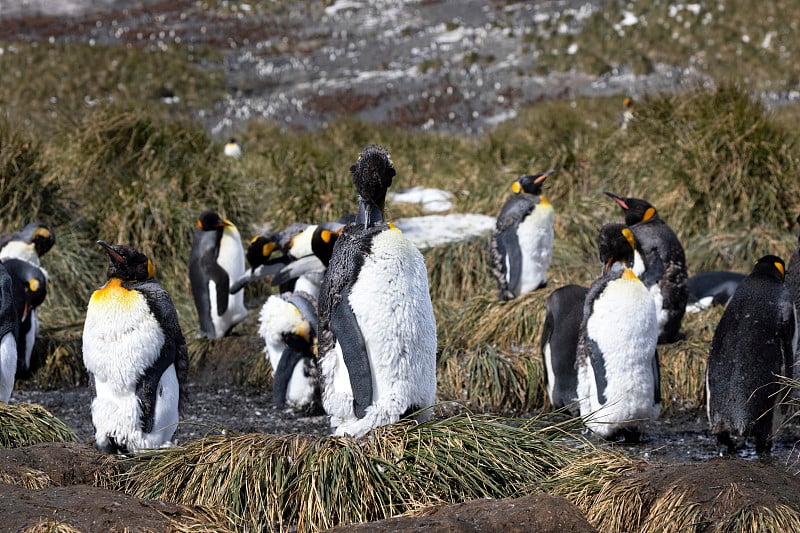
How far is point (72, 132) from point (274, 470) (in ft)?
25.3

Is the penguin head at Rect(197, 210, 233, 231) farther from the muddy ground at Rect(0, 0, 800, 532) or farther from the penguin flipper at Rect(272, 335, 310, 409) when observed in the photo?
the penguin flipper at Rect(272, 335, 310, 409)

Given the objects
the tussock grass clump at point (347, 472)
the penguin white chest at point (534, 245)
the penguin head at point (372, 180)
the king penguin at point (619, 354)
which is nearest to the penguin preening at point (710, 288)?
the penguin white chest at point (534, 245)

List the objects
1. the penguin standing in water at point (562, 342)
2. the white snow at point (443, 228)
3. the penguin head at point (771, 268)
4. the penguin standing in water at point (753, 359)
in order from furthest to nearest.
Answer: the white snow at point (443, 228) < the penguin standing in water at point (562, 342) < the penguin head at point (771, 268) < the penguin standing in water at point (753, 359)

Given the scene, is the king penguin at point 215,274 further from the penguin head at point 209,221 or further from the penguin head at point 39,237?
the penguin head at point 39,237

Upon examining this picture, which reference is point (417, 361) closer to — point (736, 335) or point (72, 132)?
point (736, 335)

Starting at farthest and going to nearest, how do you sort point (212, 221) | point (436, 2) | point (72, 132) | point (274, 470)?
A: 1. point (436, 2)
2. point (72, 132)
3. point (212, 221)
4. point (274, 470)

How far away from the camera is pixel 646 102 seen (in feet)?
36.2

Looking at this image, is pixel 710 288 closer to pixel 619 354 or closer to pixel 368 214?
pixel 619 354

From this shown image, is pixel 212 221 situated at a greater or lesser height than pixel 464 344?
greater

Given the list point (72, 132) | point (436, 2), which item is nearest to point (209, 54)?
point (436, 2)

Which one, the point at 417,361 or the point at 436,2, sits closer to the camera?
the point at 417,361

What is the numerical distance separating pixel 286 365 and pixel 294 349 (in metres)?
0.13

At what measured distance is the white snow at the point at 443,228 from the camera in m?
9.08

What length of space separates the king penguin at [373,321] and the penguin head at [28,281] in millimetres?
3406
